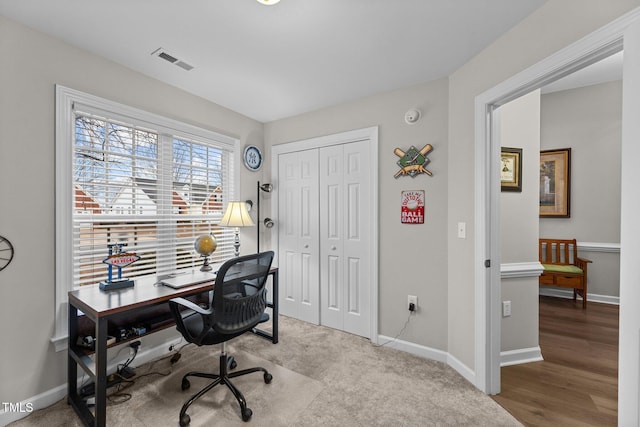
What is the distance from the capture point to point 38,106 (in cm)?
176

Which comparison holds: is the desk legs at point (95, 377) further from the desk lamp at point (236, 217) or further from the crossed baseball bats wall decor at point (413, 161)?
the crossed baseball bats wall decor at point (413, 161)

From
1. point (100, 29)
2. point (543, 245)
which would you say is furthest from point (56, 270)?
point (543, 245)

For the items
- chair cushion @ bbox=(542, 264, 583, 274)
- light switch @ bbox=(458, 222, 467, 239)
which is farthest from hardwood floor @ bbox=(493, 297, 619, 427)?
light switch @ bbox=(458, 222, 467, 239)

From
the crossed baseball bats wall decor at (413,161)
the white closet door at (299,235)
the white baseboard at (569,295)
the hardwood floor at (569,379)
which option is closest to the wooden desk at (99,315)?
the white closet door at (299,235)

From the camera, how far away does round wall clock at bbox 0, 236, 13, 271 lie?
64.1 inches

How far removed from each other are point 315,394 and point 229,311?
2.87ft

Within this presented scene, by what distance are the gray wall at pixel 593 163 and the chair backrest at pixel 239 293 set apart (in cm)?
445

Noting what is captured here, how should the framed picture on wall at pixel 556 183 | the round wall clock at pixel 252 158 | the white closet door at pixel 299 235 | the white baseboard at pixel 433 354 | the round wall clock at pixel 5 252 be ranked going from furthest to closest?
the framed picture on wall at pixel 556 183 → the round wall clock at pixel 252 158 → the white closet door at pixel 299 235 → the white baseboard at pixel 433 354 → the round wall clock at pixel 5 252

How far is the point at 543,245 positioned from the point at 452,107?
3.04 metres

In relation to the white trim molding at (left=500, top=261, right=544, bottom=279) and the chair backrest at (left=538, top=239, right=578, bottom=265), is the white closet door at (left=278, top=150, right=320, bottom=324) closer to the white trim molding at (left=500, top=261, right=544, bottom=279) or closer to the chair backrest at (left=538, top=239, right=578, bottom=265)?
the white trim molding at (left=500, top=261, right=544, bottom=279)

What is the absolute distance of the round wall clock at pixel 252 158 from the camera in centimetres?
322

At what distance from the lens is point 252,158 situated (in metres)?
3.30

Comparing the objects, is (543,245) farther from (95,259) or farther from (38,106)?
(38,106)

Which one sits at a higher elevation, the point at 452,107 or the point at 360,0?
the point at 360,0
